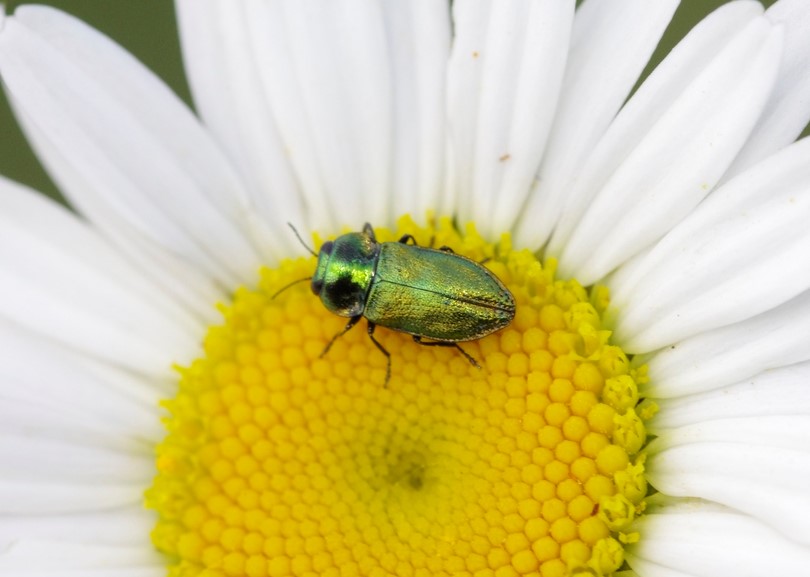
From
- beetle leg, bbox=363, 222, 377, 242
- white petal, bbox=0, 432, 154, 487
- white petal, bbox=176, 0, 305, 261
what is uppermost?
white petal, bbox=176, 0, 305, 261

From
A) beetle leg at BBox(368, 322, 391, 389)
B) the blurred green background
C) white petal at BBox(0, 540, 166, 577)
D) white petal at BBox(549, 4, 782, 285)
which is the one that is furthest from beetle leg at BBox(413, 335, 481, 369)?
the blurred green background

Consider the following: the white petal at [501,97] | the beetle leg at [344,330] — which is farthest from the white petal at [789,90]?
the beetle leg at [344,330]

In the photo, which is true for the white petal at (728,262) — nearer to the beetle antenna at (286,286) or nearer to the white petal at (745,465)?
the white petal at (745,465)

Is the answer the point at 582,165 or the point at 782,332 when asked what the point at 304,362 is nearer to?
Result: the point at 582,165

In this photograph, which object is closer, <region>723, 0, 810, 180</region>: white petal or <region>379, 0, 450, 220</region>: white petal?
<region>723, 0, 810, 180</region>: white petal

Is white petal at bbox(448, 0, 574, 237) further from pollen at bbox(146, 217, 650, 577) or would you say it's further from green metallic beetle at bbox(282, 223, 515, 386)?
green metallic beetle at bbox(282, 223, 515, 386)

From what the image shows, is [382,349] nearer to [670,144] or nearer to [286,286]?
[286,286]

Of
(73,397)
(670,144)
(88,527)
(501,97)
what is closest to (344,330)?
(501,97)
